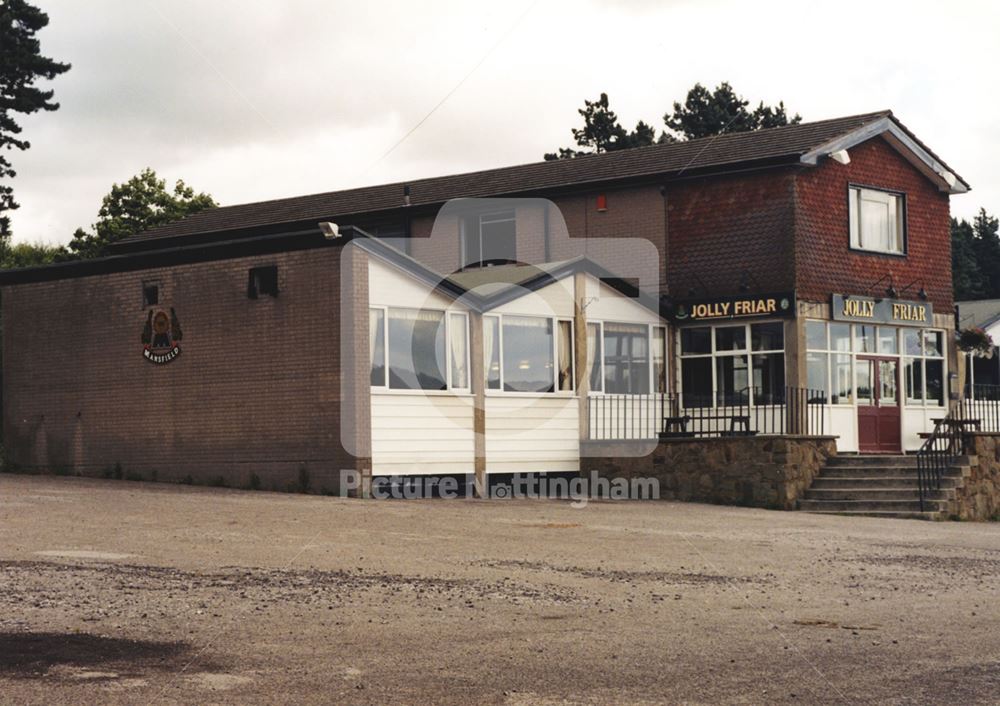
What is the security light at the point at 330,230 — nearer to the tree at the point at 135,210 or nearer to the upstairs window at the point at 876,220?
the upstairs window at the point at 876,220

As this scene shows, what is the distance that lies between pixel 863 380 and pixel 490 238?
9.27m

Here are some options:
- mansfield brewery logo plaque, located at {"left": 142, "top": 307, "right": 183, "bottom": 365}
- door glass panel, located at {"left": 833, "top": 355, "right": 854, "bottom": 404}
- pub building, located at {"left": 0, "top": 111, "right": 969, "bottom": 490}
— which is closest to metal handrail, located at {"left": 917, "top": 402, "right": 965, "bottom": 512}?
pub building, located at {"left": 0, "top": 111, "right": 969, "bottom": 490}

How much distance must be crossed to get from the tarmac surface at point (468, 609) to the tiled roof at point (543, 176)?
494 inches

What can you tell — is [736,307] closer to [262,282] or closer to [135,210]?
[262,282]

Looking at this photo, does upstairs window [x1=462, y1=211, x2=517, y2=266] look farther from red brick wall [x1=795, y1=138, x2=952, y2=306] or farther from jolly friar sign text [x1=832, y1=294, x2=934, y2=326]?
jolly friar sign text [x1=832, y1=294, x2=934, y2=326]

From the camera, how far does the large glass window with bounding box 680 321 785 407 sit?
29.4 meters

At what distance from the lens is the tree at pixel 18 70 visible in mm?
44844

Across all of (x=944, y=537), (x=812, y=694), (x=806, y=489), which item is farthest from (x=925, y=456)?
(x=812, y=694)

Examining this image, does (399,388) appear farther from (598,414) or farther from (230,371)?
(598,414)

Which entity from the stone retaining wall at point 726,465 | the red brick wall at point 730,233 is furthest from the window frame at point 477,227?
the stone retaining wall at point 726,465

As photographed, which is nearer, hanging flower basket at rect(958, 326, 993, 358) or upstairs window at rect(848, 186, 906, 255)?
upstairs window at rect(848, 186, 906, 255)

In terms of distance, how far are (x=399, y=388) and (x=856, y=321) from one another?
1145cm

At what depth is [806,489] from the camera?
2514cm

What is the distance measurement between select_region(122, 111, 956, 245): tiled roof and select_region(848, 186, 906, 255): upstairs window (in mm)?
1638
